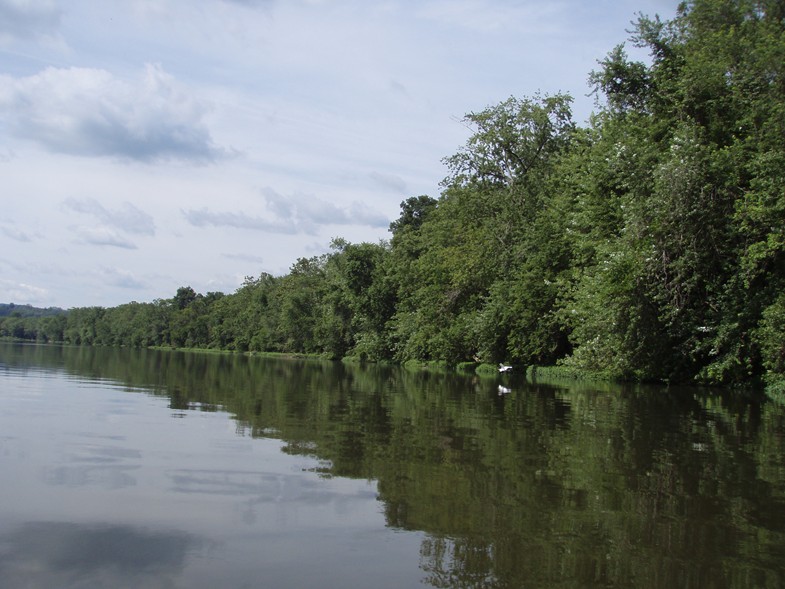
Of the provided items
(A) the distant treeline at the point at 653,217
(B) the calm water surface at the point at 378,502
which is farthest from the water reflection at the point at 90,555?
(A) the distant treeline at the point at 653,217

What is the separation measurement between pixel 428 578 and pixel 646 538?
7.92 ft

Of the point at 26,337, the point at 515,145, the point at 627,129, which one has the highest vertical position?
the point at 515,145

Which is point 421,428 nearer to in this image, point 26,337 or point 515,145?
point 515,145

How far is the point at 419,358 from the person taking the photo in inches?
2388

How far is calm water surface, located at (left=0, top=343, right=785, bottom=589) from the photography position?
5699 mm

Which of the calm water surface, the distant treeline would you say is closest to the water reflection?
the calm water surface

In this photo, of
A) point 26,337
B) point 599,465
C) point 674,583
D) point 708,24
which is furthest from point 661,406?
point 26,337

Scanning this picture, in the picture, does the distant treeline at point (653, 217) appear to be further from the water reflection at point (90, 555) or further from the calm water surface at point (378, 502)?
the water reflection at point (90, 555)

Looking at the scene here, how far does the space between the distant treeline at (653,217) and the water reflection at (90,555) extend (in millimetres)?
24573

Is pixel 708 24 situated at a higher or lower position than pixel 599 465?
higher

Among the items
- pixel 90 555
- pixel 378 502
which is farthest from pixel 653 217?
pixel 90 555

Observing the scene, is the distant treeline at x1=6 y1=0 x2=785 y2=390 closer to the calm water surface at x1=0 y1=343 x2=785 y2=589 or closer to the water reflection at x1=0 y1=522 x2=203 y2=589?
the calm water surface at x1=0 y1=343 x2=785 y2=589

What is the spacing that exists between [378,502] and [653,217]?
23.7 m

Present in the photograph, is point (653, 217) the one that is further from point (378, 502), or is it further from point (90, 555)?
point (90, 555)
